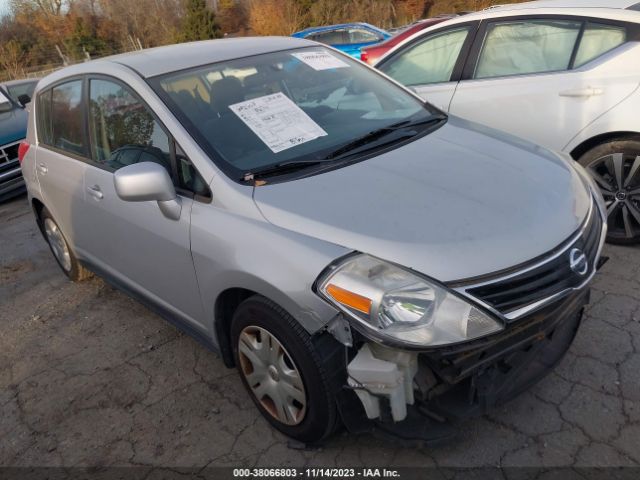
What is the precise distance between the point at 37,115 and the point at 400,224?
3153 mm

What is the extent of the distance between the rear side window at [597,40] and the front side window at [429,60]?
2.87 ft

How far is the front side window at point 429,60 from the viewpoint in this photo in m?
4.13

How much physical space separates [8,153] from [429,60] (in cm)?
569

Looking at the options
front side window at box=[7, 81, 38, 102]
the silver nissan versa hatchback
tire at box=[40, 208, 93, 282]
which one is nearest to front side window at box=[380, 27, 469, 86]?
the silver nissan versa hatchback

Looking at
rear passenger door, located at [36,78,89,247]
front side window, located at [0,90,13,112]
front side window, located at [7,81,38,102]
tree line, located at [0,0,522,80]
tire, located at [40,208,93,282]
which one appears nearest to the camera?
rear passenger door, located at [36,78,89,247]

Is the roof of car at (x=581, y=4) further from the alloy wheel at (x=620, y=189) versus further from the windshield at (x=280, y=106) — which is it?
the windshield at (x=280, y=106)

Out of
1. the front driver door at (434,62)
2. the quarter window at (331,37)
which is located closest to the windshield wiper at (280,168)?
the front driver door at (434,62)

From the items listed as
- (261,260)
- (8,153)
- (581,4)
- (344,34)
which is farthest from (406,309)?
(344,34)

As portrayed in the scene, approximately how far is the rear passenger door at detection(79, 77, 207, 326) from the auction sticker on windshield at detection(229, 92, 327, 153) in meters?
0.39

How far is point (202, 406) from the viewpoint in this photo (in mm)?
2656

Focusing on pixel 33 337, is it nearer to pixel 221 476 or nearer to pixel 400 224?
pixel 221 476

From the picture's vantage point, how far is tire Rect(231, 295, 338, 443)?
1.98m

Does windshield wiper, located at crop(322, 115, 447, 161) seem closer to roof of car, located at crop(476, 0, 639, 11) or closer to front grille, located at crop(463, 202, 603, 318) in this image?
front grille, located at crop(463, 202, 603, 318)

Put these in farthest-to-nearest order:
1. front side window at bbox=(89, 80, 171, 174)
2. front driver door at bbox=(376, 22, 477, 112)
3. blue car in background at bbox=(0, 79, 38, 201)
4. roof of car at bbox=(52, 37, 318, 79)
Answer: blue car in background at bbox=(0, 79, 38, 201) → front driver door at bbox=(376, 22, 477, 112) → roof of car at bbox=(52, 37, 318, 79) → front side window at bbox=(89, 80, 171, 174)
